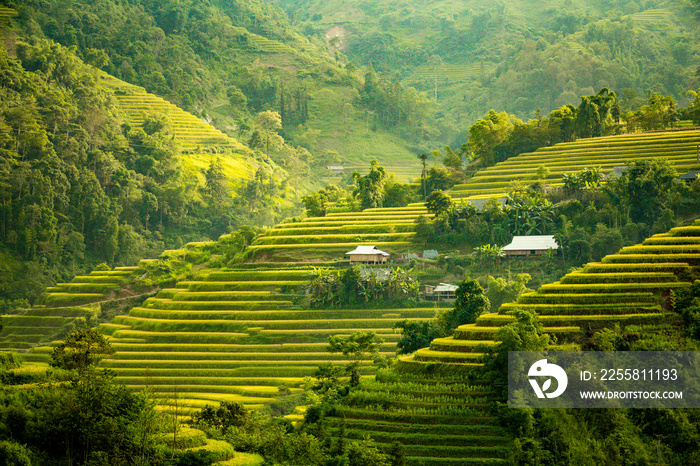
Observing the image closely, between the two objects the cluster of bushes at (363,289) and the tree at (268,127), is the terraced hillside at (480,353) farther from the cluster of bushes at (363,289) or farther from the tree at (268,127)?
the tree at (268,127)

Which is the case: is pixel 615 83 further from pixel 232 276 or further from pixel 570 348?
pixel 570 348

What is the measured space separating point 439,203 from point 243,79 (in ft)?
242

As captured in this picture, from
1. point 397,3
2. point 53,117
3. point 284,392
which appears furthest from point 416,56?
point 284,392

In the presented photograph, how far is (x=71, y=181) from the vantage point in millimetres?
77625

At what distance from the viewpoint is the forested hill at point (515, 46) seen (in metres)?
119

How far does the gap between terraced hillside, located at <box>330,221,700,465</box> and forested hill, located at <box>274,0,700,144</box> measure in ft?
181

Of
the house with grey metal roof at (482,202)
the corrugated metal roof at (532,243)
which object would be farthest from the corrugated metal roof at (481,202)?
the corrugated metal roof at (532,243)

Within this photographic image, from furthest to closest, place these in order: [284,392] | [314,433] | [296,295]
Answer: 1. [296,295]
2. [284,392]
3. [314,433]

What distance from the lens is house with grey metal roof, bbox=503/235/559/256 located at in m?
52.9

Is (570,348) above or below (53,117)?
below

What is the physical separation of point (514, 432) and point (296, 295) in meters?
25.8

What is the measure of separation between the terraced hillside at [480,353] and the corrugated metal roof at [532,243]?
14.4 m

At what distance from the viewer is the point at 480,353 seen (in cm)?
3319
